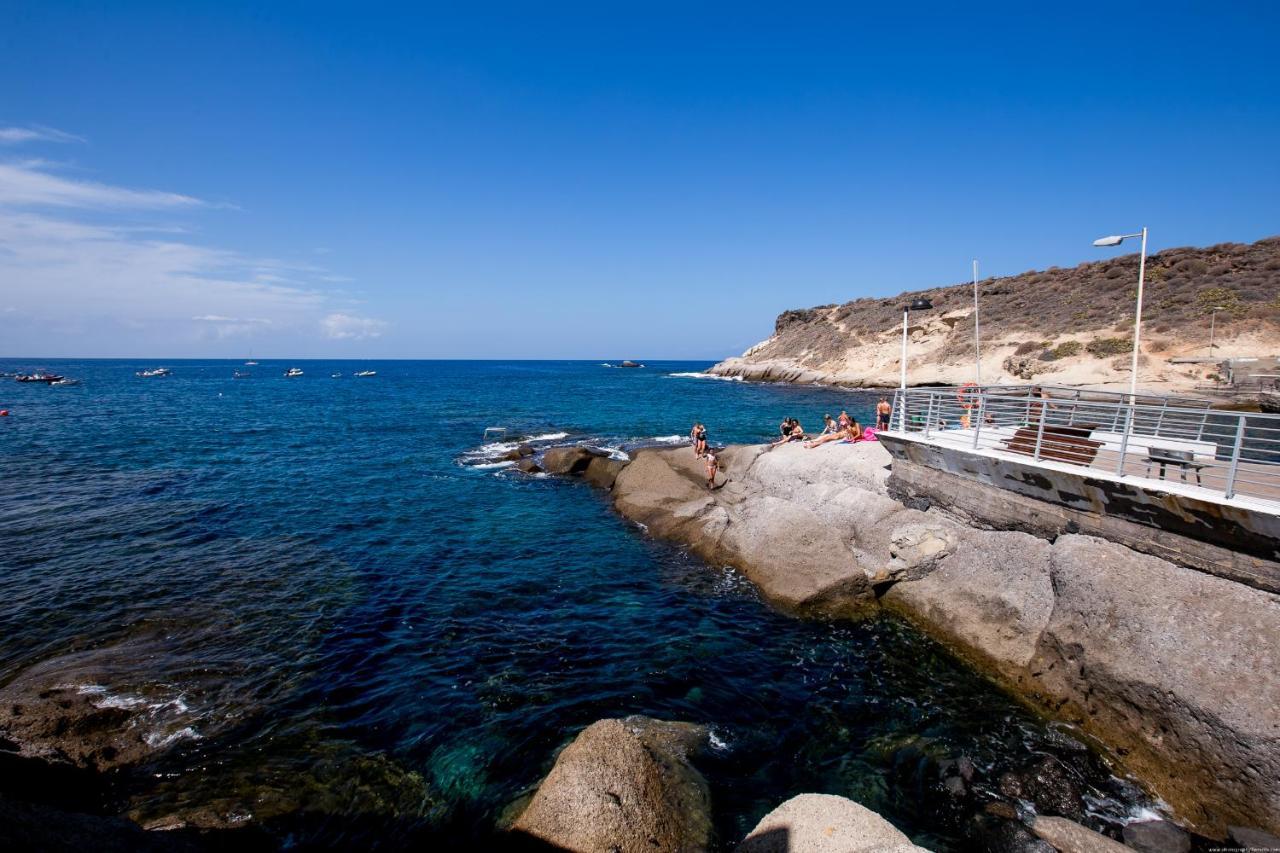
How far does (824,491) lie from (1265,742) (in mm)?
10004

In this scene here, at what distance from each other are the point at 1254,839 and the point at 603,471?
69.1ft

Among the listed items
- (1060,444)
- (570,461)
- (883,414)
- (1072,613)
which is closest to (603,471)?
(570,461)

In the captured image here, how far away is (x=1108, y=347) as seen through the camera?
158ft

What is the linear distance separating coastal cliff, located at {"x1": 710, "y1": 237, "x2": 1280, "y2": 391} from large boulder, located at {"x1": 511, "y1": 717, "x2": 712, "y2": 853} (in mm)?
47113

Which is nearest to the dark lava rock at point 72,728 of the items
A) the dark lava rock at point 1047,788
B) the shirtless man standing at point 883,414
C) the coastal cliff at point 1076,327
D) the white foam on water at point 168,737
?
the white foam on water at point 168,737

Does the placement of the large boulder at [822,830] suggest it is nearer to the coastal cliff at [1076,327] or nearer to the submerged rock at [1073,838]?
the submerged rock at [1073,838]

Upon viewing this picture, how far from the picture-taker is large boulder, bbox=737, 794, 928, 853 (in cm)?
575

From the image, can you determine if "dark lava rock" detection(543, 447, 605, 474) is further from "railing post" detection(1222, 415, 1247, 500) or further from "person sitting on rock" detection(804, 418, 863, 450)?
"railing post" detection(1222, 415, 1247, 500)

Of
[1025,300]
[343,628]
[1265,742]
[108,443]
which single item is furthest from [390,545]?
[1025,300]

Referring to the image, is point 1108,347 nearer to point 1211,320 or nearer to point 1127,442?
point 1211,320

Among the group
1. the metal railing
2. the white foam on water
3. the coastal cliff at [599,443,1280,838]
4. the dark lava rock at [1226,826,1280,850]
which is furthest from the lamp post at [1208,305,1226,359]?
the white foam on water

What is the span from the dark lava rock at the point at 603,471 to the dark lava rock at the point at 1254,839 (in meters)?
19.4

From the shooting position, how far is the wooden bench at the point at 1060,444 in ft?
37.4

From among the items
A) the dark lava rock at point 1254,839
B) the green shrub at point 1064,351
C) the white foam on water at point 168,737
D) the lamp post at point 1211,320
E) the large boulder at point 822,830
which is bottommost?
the dark lava rock at point 1254,839
